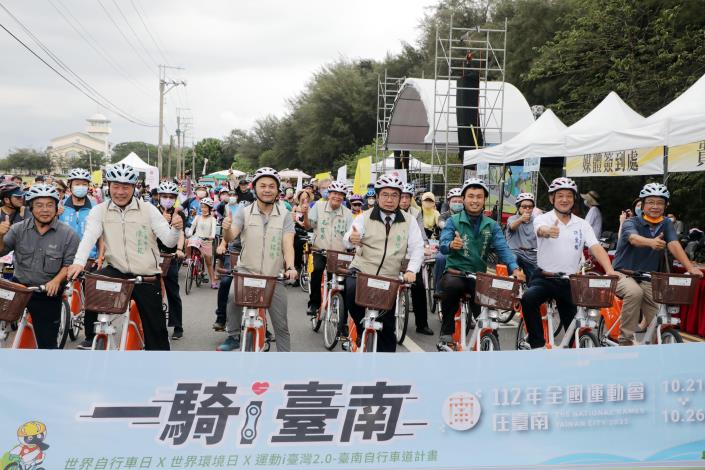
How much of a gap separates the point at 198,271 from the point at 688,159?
9.10 m

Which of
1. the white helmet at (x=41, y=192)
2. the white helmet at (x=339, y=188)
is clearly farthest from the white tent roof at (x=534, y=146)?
the white helmet at (x=41, y=192)

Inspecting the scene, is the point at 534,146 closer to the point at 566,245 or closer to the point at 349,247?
the point at 566,245

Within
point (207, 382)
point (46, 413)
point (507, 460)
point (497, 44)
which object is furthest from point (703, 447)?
point (497, 44)

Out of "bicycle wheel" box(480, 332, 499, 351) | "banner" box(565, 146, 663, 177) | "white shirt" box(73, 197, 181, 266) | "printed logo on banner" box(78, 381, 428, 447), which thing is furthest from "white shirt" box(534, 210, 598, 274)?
"banner" box(565, 146, 663, 177)

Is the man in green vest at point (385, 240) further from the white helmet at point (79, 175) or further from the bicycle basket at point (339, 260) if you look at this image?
the white helmet at point (79, 175)

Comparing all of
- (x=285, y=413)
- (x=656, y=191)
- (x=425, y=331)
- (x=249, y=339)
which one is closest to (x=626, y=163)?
(x=425, y=331)

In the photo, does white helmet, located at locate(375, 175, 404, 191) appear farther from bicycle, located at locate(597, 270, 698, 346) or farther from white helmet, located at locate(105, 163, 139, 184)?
bicycle, located at locate(597, 270, 698, 346)

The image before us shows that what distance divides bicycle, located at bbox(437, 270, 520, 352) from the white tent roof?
7105mm

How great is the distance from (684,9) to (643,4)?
1819 mm

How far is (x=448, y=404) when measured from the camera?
4430 millimetres

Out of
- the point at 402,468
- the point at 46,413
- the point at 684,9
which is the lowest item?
the point at 402,468

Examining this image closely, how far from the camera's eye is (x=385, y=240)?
6754 millimetres

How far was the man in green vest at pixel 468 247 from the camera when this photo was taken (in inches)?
280

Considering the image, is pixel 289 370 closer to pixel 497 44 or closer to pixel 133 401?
pixel 133 401
